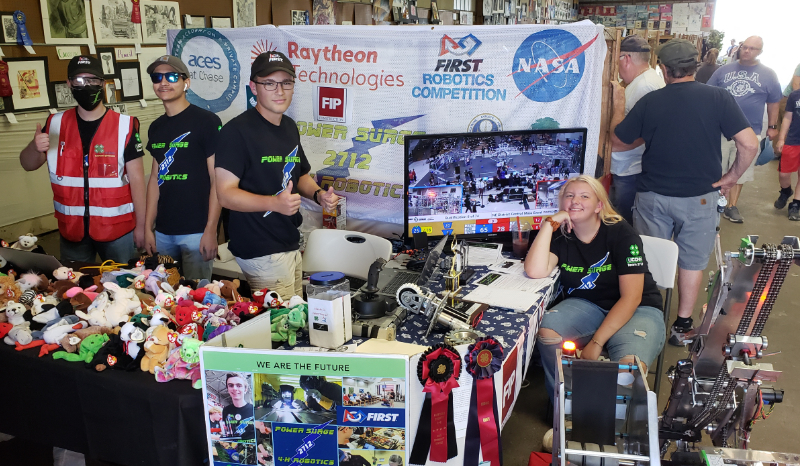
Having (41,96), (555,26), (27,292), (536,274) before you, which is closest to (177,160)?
(27,292)

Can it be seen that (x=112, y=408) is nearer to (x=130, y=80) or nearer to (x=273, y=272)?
(x=273, y=272)

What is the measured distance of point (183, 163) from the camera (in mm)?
2762

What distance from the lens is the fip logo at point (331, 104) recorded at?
3488 mm

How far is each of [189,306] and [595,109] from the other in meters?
2.28

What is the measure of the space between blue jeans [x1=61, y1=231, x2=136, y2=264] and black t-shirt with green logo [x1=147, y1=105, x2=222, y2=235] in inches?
9.6

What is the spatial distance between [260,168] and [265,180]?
53mm

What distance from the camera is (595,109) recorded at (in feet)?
10.2

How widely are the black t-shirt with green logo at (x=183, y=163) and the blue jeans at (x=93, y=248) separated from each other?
24 cm

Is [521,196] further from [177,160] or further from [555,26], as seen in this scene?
[177,160]

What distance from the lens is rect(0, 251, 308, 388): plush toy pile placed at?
168cm

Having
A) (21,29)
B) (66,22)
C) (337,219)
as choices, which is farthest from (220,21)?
(337,219)

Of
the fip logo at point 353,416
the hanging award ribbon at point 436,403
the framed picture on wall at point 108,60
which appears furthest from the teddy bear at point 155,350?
the framed picture on wall at point 108,60

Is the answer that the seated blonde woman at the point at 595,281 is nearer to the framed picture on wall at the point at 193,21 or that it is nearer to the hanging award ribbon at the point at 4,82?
the hanging award ribbon at the point at 4,82

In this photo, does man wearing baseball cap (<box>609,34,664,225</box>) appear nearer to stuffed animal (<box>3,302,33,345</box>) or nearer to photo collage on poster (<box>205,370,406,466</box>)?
photo collage on poster (<box>205,370,406,466</box>)
